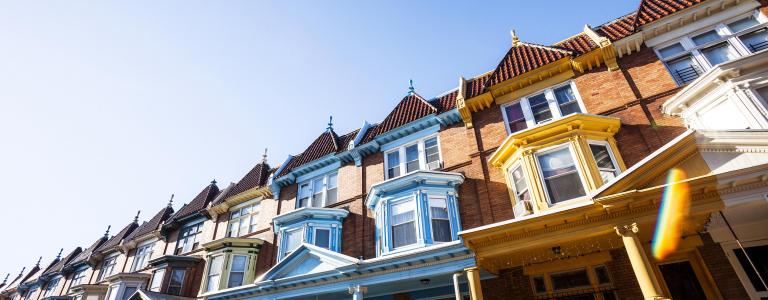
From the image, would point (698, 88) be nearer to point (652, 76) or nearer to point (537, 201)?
point (652, 76)

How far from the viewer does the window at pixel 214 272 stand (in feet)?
58.4

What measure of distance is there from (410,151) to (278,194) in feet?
26.7

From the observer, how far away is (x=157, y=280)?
2002 cm

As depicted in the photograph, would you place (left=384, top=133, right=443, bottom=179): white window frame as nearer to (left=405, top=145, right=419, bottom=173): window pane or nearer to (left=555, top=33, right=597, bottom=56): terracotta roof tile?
(left=405, top=145, right=419, bottom=173): window pane

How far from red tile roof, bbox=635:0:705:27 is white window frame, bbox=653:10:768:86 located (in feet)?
3.51

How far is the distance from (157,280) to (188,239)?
10.6 feet

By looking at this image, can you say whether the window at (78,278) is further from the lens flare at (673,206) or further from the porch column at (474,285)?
the lens flare at (673,206)

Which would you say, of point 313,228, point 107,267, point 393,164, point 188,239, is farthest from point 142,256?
point 393,164

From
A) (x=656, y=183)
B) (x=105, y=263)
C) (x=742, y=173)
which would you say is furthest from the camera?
(x=105, y=263)

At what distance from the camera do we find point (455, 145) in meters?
15.1

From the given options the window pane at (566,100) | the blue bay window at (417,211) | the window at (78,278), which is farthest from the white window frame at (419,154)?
the window at (78,278)

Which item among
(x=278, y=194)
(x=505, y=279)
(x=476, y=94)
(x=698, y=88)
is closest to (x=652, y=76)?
(x=698, y=88)

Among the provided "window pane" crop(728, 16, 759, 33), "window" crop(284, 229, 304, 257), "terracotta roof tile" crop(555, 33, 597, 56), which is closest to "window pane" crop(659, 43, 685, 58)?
"window pane" crop(728, 16, 759, 33)

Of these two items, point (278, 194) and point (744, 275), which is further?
point (278, 194)
